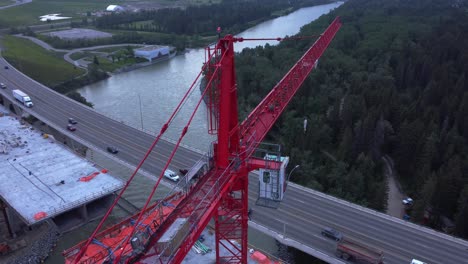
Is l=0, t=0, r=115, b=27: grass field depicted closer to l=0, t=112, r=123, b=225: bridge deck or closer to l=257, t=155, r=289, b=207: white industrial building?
l=0, t=112, r=123, b=225: bridge deck

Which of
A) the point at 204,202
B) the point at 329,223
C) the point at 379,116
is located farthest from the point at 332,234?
the point at 379,116

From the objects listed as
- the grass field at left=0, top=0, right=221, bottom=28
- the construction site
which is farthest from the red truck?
the grass field at left=0, top=0, right=221, bottom=28

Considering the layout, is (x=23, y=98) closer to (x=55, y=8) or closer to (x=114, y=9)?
(x=114, y=9)

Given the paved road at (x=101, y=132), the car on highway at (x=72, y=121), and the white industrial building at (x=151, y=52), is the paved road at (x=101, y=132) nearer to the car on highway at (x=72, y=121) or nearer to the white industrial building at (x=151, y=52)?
the car on highway at (x=72, y=121)

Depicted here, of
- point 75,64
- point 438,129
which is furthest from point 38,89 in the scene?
point 438,129

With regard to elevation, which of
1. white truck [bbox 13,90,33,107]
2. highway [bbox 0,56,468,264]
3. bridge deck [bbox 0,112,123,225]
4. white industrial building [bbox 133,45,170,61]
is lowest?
highway [bbox 0,56,468,264]

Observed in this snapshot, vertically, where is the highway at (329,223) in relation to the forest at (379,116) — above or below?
below

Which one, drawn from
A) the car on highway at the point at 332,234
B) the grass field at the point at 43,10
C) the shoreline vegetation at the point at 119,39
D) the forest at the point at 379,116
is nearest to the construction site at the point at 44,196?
the car on highway at the point at 332,234
